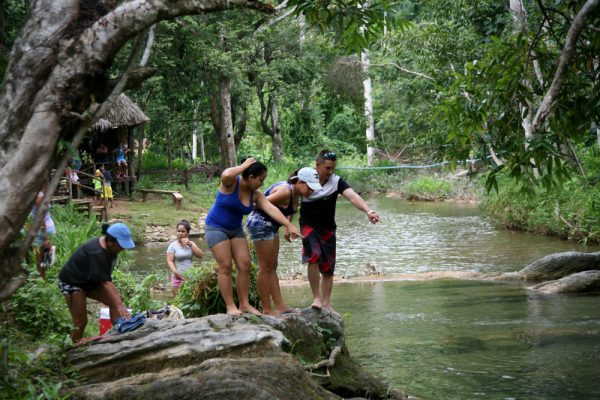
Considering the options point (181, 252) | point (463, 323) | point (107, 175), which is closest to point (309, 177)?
point (181, 252)

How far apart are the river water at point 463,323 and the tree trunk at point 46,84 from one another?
4.26 metres

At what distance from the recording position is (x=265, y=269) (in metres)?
7.14

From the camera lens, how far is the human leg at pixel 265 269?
710cm

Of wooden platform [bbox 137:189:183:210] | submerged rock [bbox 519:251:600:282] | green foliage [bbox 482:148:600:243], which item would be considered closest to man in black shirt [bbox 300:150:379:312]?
submerged rock [bbox 519:251:600:282]

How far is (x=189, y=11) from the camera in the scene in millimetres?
4961

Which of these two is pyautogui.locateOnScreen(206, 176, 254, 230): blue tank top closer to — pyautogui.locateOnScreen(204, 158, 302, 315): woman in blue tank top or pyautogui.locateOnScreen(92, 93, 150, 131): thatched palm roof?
pyautogui.locateOnScreen(204, 158, 302, 315): woman in blue tank top

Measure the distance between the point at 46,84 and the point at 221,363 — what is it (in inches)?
87.5

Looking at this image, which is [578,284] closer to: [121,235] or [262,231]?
[262,231]

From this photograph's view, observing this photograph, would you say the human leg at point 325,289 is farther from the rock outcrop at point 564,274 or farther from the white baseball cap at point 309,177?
the rock outcrop at point 564,274

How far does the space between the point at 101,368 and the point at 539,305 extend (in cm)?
806

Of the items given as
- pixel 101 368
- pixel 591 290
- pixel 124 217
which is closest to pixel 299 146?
pixel 124 217

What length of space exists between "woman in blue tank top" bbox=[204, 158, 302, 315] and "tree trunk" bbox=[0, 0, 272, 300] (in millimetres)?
2111

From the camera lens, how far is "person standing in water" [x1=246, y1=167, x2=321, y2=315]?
23.2 ft

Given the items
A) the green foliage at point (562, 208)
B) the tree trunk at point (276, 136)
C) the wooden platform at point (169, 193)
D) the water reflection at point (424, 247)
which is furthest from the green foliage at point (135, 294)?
the tree trunk at point (276, 136)
